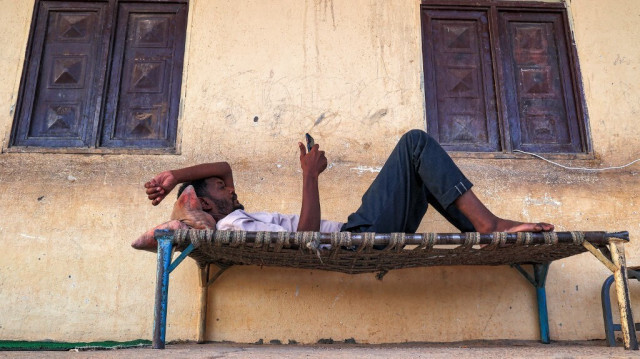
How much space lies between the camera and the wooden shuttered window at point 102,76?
3.50m

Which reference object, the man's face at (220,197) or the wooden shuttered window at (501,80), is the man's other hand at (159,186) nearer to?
the man's face at (220,197)

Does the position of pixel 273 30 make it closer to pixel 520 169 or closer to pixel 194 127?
pixel 194 127

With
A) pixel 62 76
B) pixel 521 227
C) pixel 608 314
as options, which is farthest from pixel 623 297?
pixel 62 76

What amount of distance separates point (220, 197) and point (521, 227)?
1.42m

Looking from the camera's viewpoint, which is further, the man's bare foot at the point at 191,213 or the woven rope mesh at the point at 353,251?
the man's bare foot at the point at 191,213

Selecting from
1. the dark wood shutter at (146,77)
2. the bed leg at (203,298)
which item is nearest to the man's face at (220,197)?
the bed leg at (203,298)

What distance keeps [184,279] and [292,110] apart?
3.93 ft

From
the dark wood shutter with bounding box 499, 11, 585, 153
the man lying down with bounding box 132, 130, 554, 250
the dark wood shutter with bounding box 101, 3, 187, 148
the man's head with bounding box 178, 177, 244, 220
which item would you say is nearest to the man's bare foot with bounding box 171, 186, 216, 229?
the man lying down with bounding box 132, 130, 554, 250

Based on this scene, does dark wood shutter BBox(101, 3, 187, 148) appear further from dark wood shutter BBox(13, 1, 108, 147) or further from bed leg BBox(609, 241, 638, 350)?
bed leg BBox(609, 241, 638, 350)

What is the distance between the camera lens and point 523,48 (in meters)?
3.78

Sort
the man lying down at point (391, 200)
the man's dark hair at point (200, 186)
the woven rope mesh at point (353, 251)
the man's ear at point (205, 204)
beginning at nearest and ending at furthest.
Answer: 1. the woven rope mesh at point (353, 251)
2. the man lying down at point (391, 200)
3. the man's ear at point (205, 204)
4. the man's dark hair at point (200, 186)

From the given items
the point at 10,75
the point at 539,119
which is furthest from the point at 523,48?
the point at 10,75

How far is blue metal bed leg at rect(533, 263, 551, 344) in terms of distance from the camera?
3090 mm

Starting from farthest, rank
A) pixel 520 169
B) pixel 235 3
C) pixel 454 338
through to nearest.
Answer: pixel 235 3, pixel 520 169, pixel 454 338
